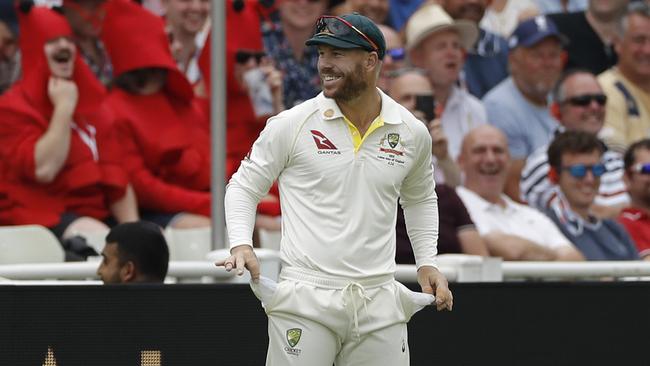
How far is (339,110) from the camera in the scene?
15.4ft

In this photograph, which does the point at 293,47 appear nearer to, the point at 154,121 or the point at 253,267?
the point at 154,121

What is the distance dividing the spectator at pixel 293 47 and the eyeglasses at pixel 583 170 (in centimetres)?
193

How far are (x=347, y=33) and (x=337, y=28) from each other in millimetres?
39

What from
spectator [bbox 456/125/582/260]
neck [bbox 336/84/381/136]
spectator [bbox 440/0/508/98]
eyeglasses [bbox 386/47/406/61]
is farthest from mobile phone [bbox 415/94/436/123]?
neck [bbox 336/84/381/136]

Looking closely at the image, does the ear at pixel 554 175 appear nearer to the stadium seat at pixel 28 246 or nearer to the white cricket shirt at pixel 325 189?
the stadium seat at pixel 28 246

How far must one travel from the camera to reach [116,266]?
21.0 feet

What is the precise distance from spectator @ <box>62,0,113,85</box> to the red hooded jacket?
0.42 meters

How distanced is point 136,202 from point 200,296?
125 inches

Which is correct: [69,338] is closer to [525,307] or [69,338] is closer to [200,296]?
[200,296]

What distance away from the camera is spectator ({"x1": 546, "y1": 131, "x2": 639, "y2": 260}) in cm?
966

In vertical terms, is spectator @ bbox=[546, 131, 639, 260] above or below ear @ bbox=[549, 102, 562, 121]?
below

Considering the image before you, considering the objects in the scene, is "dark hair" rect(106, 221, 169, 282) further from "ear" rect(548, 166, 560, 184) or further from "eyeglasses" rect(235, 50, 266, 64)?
"ear" rect(548, 166, 560, 184)

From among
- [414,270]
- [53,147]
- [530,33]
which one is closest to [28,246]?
[53,147]

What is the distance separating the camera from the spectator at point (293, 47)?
10062mm
